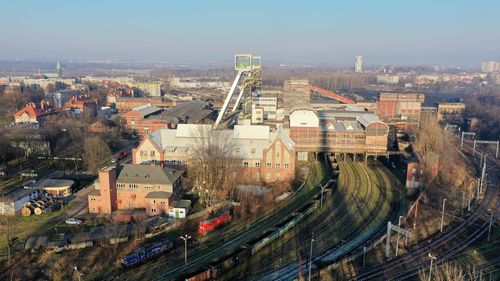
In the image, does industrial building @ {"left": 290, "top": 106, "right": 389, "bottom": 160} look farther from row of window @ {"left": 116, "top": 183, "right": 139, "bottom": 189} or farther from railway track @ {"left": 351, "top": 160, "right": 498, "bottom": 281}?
row of window @ {"left": 116, "top": 183, "right": 139, "bottom": 189}

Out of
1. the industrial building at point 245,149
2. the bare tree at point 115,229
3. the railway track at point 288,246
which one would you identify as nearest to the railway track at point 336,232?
the railway track at point 288,246

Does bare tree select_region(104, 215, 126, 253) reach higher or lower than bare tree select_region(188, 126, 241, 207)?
lower

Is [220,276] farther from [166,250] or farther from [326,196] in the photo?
[326,196]

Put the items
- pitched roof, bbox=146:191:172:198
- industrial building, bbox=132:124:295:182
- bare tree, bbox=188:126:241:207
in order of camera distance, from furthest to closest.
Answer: industrial building, bbox=132:124:295:182, bare tree, bbox=188:126:241:207, pitched roof, bbox=146:191:172:198

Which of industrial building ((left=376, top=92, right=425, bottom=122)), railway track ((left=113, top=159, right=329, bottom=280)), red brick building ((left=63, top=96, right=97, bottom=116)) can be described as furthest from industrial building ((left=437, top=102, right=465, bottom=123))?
red brick building ((left=63, top=96, right=97, bottom=116))

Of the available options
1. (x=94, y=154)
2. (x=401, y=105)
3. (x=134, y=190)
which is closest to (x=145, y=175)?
(x=134, y=190)

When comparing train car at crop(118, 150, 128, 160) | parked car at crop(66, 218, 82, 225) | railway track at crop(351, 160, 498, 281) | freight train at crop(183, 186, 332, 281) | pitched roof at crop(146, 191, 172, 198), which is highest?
pitched roof at crop(146, 191, 172, 198)

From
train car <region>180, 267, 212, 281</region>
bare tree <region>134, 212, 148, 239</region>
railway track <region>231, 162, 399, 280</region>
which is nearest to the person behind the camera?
train car <region>180, 267, 212, 281</region>

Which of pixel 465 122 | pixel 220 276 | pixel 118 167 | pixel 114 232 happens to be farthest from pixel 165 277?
pixel 465 122
